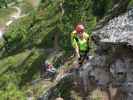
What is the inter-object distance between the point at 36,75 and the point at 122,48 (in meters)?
41.2

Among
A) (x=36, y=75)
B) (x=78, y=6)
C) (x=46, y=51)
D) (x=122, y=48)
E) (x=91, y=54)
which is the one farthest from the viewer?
(x=46, y=51)

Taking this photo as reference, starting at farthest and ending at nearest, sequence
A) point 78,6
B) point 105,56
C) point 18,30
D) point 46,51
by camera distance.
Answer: point 18,30, point 46,51, point 78,6, point 105,56

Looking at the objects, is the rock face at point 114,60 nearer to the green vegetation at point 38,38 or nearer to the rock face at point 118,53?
the rock face at point 118,53

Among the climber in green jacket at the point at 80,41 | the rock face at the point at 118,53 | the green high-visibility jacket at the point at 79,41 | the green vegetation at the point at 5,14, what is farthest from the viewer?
the green vegetation at the point at 5,14

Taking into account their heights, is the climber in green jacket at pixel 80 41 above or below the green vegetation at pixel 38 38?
above

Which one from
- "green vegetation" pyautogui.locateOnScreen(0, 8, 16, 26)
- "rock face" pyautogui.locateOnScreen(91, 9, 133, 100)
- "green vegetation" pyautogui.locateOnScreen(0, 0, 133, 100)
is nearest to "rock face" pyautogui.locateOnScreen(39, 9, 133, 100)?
"rock face" pyautogui.locateOnScreen(91, 9, 133, 100)

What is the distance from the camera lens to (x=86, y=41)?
2128 cm

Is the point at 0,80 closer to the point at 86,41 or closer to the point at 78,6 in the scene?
the point at 78,6

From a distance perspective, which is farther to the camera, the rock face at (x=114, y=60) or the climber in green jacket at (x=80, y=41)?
the climber in green jacket at (x=80, y=41)

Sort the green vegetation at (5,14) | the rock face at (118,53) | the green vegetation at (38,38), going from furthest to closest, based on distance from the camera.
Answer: the green vegetation at (5,14), the green vegetation at (38,38), the rock face at (118,53)

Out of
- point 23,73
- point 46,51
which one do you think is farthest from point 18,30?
point 23,73

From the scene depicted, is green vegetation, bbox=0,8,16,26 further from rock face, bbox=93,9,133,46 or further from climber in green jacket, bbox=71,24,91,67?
rock face, bbox=93,9,133,46

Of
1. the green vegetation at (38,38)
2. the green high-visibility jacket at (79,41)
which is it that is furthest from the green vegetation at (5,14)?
the green high-visibility jacket at (79,41)

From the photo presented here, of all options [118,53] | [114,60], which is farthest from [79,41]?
[118,53]
